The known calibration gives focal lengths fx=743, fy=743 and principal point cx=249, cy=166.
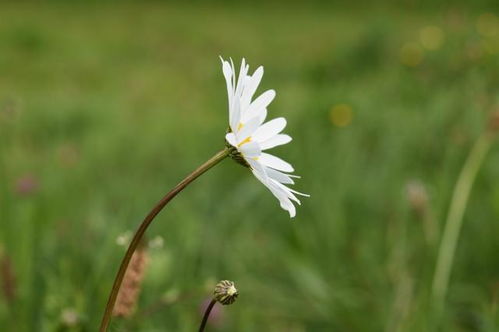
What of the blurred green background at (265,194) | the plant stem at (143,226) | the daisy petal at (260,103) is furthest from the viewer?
the blurred green background at (265,194)

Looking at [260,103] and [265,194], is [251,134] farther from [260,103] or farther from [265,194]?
[265,194]

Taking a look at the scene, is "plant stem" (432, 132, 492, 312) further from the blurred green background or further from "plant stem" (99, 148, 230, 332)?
"plant stem" (99, 148, 230, 332)

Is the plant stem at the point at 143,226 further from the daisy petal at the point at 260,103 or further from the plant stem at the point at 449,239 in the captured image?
the plant stem at the point at 449,239

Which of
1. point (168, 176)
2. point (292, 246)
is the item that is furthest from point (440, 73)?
point (292, 246)

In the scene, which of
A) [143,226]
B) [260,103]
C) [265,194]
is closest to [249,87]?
[260,103]

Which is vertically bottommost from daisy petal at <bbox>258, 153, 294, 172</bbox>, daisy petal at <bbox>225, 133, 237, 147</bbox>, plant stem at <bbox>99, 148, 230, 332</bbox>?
plant stem at <bbox>99, 148, 230, 332</bbox>

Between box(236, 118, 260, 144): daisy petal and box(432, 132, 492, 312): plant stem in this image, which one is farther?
box(432, 132, 492, 312): plant stem

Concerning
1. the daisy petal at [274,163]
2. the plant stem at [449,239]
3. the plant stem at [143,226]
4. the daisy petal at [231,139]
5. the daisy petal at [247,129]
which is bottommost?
the plant stem at [143,226]

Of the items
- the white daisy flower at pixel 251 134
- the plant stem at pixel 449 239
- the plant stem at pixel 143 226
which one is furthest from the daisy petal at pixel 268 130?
the plant stem at pixel 449 239

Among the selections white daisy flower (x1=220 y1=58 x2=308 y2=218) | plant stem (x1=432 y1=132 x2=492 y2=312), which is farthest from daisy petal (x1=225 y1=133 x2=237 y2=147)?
plant stem (x1=432 y1=132 x2=492 y2=312)
